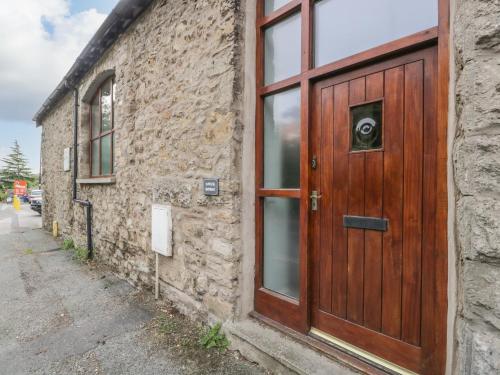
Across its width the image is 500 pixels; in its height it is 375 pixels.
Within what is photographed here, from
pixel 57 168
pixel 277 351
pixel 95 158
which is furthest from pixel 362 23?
pixel 57 168

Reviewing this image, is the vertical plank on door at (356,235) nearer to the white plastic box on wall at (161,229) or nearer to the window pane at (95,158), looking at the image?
the white plastic box on wall at (161,229)

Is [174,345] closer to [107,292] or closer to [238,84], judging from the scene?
[107,292]

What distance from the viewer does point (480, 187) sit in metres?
1.13

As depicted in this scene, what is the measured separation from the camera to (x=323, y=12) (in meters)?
2.08

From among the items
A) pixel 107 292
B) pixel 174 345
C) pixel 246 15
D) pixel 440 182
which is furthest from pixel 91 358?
pixel 246 15

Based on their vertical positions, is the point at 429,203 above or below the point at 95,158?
below

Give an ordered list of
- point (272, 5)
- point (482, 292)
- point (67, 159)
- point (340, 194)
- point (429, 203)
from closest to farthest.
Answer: point (482, 292) → point (429, 203) → point (340, 194) → point (272, 5) → point (67, 159)

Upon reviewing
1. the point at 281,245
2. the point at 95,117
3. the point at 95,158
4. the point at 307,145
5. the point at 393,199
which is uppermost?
the point at 95,117

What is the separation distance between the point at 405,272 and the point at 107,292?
139 inches

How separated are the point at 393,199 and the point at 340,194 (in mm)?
344

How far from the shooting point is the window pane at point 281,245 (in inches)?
87.3

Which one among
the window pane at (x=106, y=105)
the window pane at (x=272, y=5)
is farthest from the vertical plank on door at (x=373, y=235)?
the window pane at (x=106, y=105)

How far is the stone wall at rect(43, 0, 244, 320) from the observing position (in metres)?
2.39

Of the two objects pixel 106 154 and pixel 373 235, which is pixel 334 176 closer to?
pixel 373 235
